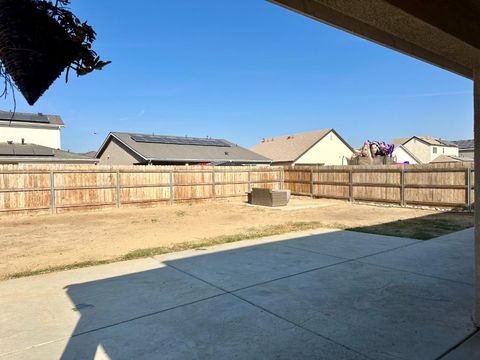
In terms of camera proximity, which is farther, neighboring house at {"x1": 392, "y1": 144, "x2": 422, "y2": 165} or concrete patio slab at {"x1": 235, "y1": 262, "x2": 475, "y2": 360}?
neighboring house at {"x1": 392, "y1": 144, "x2": 422, "y2": 165}

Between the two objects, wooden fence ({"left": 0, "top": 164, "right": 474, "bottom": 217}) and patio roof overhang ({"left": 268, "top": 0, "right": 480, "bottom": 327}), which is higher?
patio roof overhang ({"left": 268, "top": 0, "right": 480, "bottom": 327})

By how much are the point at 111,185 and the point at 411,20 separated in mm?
14835

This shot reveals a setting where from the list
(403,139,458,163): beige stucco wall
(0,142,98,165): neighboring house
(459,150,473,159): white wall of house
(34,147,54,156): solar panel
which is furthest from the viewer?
(459,150,473,159): white wall of house

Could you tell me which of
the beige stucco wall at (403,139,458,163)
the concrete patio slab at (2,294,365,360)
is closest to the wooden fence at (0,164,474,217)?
the concrete patio slab at (2,294,365,360)

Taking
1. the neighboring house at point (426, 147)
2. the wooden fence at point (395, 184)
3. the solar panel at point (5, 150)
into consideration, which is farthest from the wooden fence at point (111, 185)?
the neighboring house at point (426, 147)

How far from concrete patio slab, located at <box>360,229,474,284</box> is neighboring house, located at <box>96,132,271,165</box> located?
63.6 feet

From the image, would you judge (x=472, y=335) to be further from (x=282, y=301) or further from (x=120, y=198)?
(x=120, y=198)

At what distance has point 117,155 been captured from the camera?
2773cm

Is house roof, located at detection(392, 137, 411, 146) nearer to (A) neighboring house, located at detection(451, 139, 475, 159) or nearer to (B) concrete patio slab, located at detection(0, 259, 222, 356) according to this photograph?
(A) neighboring house, located at detection(451, 139, 475, 159)

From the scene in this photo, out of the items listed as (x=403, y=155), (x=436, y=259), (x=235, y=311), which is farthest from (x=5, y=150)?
(x=403, y=155)

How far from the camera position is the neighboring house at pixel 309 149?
35.0 metres

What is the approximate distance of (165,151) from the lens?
84.2 feet

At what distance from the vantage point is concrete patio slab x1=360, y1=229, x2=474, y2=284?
203 inches

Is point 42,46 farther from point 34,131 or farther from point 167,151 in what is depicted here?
point 34,131
